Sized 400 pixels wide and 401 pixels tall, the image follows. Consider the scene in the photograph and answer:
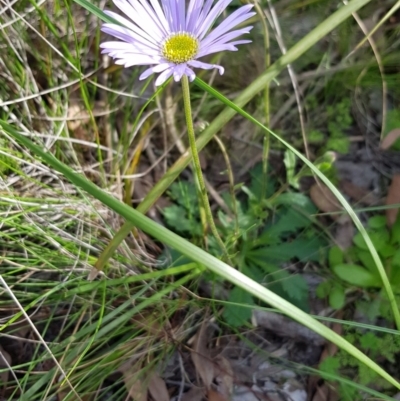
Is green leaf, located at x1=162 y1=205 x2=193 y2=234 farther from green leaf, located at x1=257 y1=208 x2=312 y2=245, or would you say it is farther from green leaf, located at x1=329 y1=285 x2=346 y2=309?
green leaf, located at x1=329 y1=285 x2=346 y2=309

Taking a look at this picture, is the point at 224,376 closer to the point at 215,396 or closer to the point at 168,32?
the point at 215,396

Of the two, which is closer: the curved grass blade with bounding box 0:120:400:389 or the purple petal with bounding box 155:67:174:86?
the curved grass blade with bounding box 0:120:400:389

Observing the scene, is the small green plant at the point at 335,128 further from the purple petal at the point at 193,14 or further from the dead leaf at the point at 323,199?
the purple petal at the point at 193,14

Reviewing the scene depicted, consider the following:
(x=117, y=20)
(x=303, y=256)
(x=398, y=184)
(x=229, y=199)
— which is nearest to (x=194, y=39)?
(x=117, y=20)

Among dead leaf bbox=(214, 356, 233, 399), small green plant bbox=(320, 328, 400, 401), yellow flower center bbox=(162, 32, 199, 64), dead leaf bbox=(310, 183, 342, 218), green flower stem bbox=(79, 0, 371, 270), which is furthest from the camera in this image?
dead leaf bbox=(310, 183, 342, 218)

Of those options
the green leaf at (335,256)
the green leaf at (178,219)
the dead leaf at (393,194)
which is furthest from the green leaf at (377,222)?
the green leaf at (178,219)

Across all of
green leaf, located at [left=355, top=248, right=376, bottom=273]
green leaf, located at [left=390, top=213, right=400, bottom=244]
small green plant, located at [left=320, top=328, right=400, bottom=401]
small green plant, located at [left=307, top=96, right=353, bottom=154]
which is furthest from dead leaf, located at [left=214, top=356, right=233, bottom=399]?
small green plant, located at [left=307, top=96, right=353, bottom=154]

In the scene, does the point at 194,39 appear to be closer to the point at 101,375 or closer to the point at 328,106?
the point at 328,106
